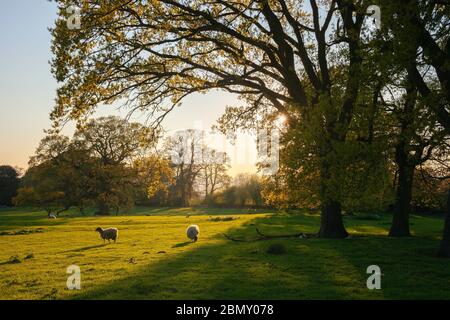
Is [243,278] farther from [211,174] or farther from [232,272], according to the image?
[211,174]

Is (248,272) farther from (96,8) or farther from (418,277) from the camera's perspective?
(96,8)

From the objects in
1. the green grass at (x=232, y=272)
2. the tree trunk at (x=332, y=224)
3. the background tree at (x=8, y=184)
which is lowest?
the green grass at (x=232, y=272)

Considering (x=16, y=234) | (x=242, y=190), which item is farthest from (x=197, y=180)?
(x=16, y=234)

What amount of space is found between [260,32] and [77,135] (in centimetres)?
5908

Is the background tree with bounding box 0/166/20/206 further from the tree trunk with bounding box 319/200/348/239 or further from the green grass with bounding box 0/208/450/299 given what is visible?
the tree trunk with bounding box 319/200/348/239

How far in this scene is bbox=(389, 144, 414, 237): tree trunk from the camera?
32.1 m

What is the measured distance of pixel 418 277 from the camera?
16188 mm

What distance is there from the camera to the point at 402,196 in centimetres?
3325

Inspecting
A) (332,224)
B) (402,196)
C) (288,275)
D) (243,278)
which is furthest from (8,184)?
(288,275)

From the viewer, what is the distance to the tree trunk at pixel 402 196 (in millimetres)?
32091

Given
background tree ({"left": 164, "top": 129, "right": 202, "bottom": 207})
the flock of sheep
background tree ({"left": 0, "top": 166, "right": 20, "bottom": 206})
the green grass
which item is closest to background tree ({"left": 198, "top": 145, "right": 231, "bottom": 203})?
background tree ({"left": 164, "top": 129, "right": 202, "bottom": 207})

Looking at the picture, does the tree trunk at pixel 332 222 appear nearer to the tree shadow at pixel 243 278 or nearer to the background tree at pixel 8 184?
the tree shadow at pixel 243 278

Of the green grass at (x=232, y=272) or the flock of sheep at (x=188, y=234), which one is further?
the flock of sheep at (x=188, y=234)

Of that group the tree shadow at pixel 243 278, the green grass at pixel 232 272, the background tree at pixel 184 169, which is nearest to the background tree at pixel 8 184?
the background tree at pixel 184 169
